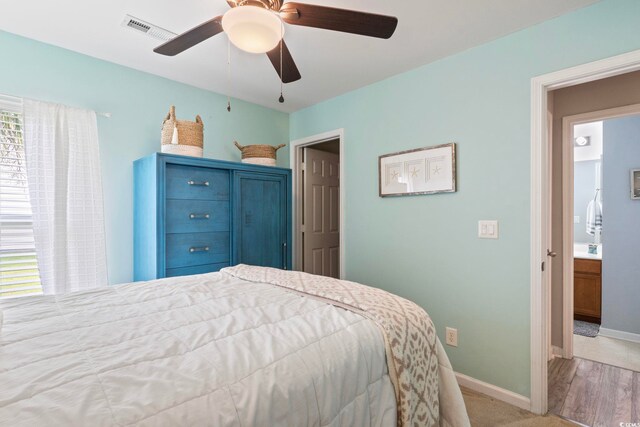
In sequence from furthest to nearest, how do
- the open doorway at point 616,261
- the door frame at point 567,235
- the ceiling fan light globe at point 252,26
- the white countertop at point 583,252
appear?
the white countertop at point 583,252, the open doorway at point 616,261, the door frame at point 567,235, the ceiling fan light globe at point 252,26

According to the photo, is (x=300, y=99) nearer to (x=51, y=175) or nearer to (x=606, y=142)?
(x=51, y=175)

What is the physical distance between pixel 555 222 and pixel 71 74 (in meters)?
4.09

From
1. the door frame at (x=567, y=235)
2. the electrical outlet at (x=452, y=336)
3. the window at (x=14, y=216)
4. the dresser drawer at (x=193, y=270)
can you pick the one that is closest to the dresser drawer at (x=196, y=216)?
the dresser drawer at (x=193, y=270)

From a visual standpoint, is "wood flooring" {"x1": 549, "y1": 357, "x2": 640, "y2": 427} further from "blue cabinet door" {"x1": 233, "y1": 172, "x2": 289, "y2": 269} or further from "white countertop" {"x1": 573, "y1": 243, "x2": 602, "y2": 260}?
"blue cabinet door" {"x1": 233, "y1": 172, "x2": 289, "y2": 269}

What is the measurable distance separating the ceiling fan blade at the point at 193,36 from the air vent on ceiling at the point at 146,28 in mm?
478

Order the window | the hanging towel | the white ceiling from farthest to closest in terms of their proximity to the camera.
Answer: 1. the hanging towel
2. the window
3. the white ceiling

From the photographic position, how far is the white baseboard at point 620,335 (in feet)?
10.3

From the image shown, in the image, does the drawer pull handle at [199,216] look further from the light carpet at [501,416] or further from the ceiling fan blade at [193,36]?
the light carpet at [501,416]

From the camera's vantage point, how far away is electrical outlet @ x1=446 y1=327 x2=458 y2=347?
94.4 inches

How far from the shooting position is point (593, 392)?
2.26 metres

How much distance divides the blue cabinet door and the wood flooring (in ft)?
7.70

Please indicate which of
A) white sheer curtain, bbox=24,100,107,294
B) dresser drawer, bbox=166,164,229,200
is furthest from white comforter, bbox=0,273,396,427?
dresser drawer, bbox=166,164,229,200

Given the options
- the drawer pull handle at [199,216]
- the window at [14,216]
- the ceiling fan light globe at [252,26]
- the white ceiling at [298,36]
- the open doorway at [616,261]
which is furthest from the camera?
the open doorway at [616,261]

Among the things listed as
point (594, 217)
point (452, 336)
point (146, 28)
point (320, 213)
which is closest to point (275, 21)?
point (146, 28)
